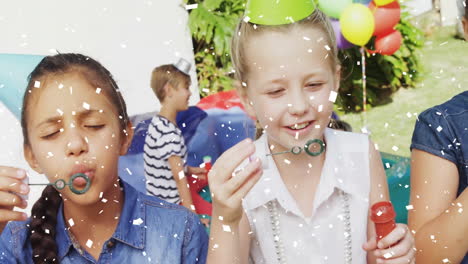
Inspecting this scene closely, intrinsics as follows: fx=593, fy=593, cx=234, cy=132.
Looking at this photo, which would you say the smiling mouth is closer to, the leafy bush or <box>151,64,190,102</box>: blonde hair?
<box>151,64,190,102</box>: blonde hair

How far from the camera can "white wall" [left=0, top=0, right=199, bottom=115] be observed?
1.77 meters

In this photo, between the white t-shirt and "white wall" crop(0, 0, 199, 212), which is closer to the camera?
the white t-shirt

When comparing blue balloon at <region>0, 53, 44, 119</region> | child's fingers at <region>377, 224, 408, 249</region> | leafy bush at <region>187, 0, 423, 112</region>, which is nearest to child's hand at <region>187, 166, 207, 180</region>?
leafy bush at <region>187, 0, 423, 112</region>

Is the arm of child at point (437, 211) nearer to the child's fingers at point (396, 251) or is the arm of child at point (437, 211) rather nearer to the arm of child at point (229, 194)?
the child's fingers at point (396, 251)

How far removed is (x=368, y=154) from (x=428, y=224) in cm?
12

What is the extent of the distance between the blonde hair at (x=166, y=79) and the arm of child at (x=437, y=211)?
1.08 metres

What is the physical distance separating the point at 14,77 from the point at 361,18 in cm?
114

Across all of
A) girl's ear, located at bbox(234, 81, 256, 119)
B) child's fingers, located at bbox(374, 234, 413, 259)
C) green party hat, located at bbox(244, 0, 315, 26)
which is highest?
green party hat, located at bbox(244, 0, 315, 26)

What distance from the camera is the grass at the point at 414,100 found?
2.18 m

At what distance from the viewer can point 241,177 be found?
59cm

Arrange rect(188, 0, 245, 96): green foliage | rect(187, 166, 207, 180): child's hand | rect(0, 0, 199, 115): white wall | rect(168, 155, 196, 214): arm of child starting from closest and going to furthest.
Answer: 1. rect(168, 155, 196, 214): arm of child
2. rect(0, 0, 199, 115): white wall
3. rect(187, 166, 207, 180): child's hand
4. rect(188, 0, 245, 96): green foliage

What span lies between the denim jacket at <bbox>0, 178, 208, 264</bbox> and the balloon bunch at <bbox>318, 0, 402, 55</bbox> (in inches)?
44.7

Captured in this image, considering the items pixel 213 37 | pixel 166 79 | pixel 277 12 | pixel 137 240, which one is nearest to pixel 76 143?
pixel 137 240

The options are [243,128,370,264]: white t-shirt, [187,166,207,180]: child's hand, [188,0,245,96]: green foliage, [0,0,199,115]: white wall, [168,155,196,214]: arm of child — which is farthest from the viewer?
[188,0,245,96]: green foliage
